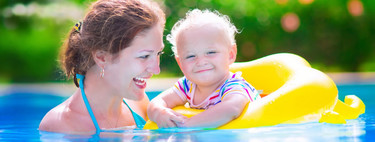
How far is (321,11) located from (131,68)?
9.50 meters

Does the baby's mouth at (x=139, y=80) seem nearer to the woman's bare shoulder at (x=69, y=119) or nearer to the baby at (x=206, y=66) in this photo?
the baby at (x=206, y=66)

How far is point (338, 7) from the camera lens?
41.1 feet

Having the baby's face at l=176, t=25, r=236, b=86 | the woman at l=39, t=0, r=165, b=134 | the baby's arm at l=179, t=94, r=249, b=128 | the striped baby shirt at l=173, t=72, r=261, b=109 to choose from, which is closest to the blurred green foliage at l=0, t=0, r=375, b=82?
the striped baby shirt at l=173, t=72, r=261, b=109

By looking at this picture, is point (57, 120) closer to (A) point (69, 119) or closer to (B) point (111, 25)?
(A) point (69, 119)

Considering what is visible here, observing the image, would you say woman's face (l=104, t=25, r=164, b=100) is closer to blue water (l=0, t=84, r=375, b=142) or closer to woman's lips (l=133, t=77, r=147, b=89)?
woman's lips (l=133, t=77, r=147, b=89)

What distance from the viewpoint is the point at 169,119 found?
3775 millimetres

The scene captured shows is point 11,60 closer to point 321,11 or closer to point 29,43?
point 29,43

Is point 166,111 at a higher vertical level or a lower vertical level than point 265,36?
lower

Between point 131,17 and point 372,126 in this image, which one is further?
point 372,126

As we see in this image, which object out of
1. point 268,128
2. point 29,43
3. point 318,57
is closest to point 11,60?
point 29,43

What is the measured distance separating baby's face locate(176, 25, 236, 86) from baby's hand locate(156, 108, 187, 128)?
31 cm

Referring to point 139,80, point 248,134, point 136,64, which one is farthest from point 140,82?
point 248,134

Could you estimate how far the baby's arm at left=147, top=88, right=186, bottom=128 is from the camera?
3766mm

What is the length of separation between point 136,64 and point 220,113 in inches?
26.8
